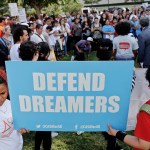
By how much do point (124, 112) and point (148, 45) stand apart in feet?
11.0

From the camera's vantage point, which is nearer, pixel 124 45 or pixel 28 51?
pixel 28 51

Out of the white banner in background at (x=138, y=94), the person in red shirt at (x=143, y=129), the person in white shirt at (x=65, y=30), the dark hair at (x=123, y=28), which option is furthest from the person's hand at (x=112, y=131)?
the person in white shirt at (x=65, y=30)

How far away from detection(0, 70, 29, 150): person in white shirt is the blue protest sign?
0.13 metres

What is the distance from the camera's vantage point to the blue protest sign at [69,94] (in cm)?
179

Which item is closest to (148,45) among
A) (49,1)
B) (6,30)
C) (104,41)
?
(104,41)

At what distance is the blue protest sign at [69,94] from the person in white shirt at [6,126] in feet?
0.43

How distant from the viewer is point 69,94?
188cm

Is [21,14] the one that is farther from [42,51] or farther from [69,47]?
[42,51]

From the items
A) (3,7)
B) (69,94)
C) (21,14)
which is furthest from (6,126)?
(3,7)

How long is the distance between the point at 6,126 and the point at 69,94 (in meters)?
0.59

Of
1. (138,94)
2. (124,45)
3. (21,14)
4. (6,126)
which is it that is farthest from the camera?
(21,14)

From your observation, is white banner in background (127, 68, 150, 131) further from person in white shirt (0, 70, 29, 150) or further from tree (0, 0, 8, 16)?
tree (0, 0, 8, 16)

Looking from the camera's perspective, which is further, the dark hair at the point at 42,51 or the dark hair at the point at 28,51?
the dark hair at the point at 42,51

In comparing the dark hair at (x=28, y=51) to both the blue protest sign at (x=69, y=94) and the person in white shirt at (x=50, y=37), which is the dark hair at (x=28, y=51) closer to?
the blue protest sign at (x=69, y=94)
